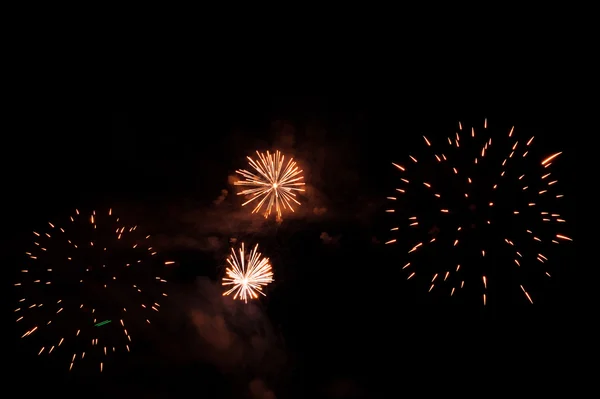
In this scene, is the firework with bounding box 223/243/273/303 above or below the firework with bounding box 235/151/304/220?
below

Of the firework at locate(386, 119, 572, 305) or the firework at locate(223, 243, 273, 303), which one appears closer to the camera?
the firework at locate(386, 119, 572, 305)

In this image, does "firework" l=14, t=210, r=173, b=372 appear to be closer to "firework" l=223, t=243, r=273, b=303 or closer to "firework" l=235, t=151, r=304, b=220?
"firework" l=223, t=243, r=273, b=303

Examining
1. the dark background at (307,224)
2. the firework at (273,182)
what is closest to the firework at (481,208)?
the dark background at (307,224)

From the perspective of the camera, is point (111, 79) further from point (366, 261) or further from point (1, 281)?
point (366, 261)

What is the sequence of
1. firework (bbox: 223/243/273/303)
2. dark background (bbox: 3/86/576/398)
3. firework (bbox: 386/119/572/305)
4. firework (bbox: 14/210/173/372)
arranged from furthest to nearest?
firework (bbox: 14/210/173/372)
dark background (bbox: 3/86/576/398)
firework (bbox: 223/243/273/303)
firework (bbox: 386/119/572/305)

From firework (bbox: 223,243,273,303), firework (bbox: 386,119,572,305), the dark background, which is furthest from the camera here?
the dark background

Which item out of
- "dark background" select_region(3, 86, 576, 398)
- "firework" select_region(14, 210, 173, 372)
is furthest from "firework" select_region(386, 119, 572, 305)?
"firework" select_region(14, 210, 173, 372)

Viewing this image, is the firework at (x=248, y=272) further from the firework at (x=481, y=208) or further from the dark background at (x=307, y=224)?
the firework at (x=481, y=208)

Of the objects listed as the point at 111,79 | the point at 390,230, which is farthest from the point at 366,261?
the point at 111,79
